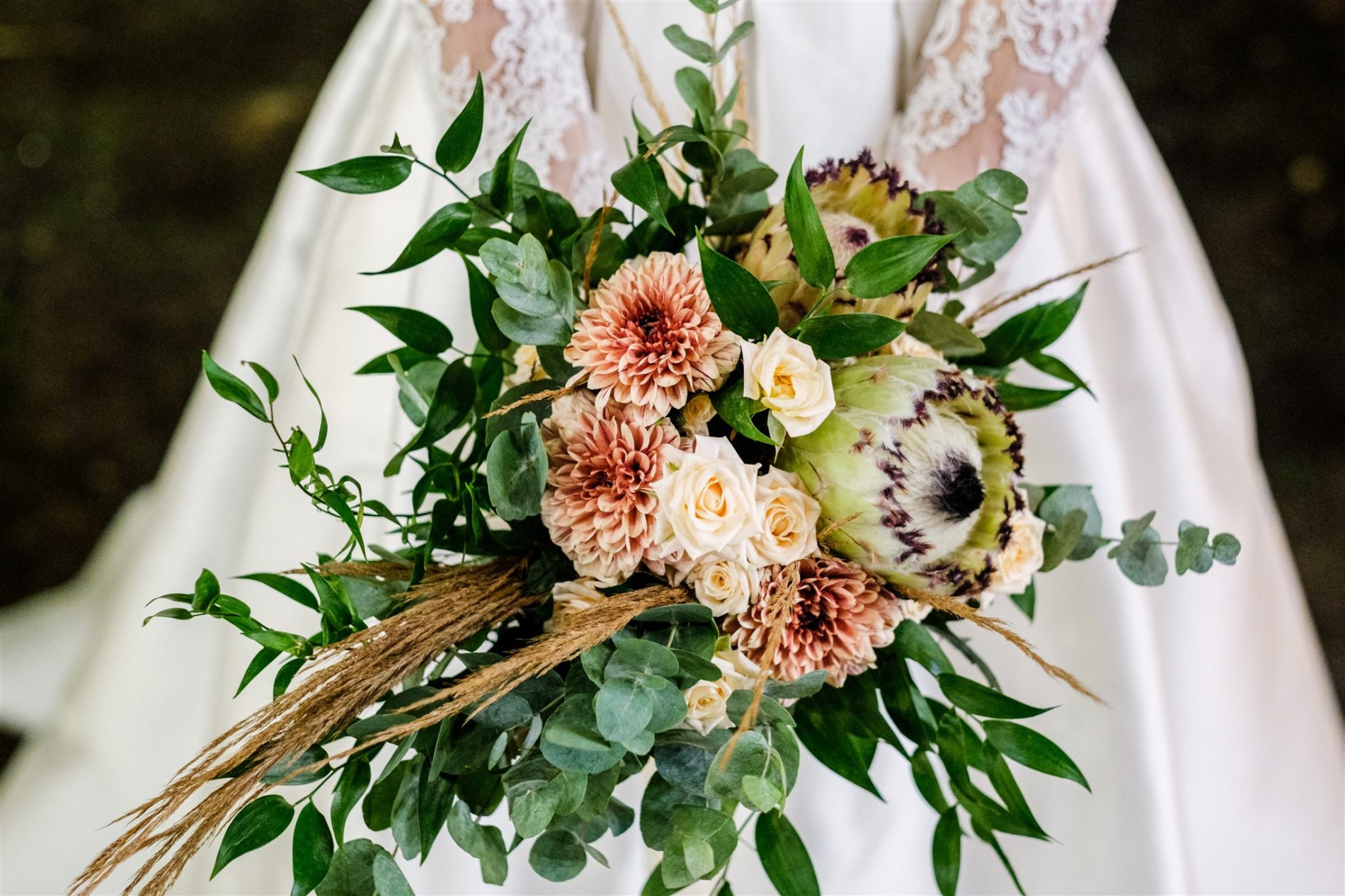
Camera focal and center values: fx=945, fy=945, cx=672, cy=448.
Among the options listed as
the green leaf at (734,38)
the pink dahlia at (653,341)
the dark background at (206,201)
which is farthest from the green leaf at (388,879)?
the dark background at (206,201)

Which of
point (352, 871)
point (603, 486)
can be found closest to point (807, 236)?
point (603, 486)

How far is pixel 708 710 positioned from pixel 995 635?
0.45 meters

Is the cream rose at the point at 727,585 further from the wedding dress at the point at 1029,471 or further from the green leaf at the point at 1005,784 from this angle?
the wedding dress at the point at 1029,471

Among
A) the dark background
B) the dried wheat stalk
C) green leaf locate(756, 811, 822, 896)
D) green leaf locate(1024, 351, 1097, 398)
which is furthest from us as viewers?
the dark background

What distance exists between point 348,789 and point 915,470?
0.29 metres

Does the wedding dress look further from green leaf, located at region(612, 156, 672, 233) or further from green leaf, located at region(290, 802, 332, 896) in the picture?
green leaf, located at region(612, 156, 672, 233)

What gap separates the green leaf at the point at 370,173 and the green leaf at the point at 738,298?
0.15 m

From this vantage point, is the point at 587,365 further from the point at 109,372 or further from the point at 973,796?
the point at 109,372

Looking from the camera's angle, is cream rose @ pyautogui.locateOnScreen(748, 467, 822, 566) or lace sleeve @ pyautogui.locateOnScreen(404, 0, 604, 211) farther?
lace sleeve @ pyautogui.locateOnScreen(404, 0, 604, 211)

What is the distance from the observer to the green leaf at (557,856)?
1.50ft

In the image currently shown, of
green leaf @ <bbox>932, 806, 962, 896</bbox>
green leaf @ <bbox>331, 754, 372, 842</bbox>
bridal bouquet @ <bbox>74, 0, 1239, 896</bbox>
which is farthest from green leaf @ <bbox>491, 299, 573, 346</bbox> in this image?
green leaf @ <bbox>932, 806, 962, 896</bbox>

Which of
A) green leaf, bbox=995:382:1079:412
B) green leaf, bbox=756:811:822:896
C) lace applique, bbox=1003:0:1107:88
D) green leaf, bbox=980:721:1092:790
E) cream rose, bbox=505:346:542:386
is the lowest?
green leaf, bbox=756:811:822:896

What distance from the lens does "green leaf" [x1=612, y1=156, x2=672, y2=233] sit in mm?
448

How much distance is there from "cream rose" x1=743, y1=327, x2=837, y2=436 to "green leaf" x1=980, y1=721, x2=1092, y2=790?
0.65ft
